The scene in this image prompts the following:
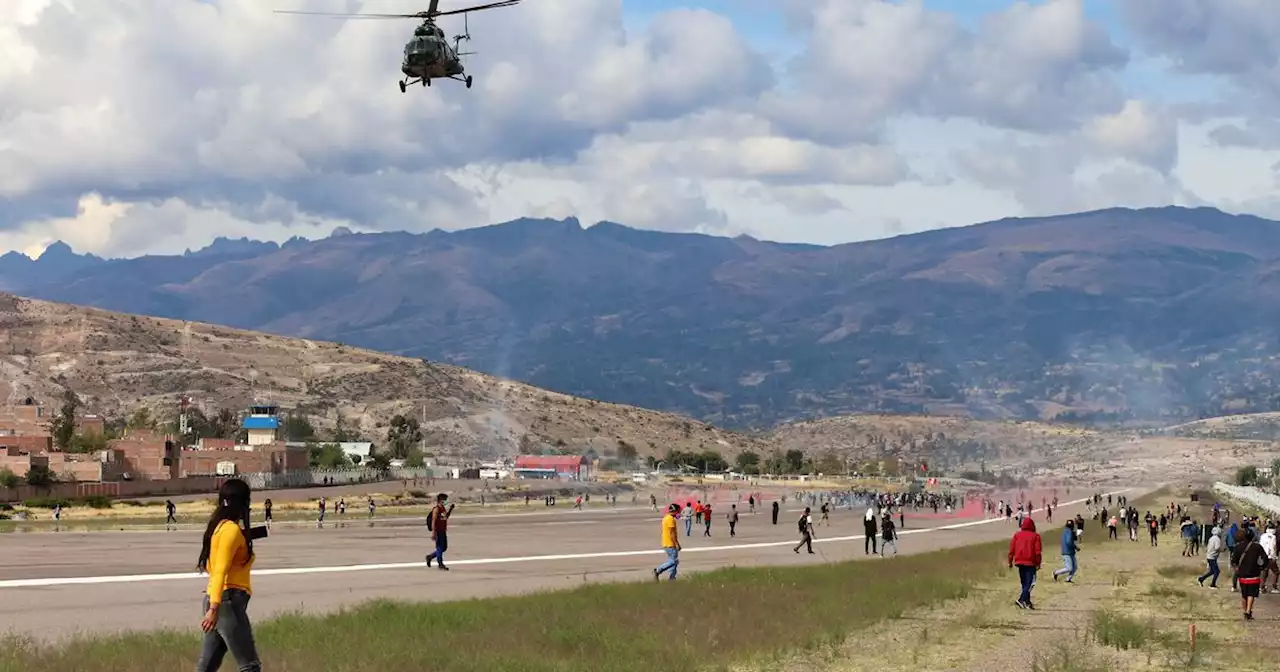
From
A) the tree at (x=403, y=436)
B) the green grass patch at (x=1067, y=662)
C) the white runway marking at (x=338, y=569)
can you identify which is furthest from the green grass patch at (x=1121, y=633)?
the tree at (x=403, y=436)

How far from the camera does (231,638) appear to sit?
12000 millimetres

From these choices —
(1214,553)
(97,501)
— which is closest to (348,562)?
(1214,553)

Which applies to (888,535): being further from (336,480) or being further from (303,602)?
(336,480)

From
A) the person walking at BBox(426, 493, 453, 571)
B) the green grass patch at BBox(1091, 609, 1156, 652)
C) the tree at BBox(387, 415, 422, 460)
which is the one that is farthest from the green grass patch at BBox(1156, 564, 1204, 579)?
the tree at BBox(387, 415, 422, 460)

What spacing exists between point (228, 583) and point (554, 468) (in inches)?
6724

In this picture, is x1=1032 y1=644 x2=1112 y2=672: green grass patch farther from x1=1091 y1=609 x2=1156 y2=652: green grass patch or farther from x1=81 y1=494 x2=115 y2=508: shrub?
x1=81 y1=494 x2=115 y2=508: shrub

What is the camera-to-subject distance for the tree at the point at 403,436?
603 feet

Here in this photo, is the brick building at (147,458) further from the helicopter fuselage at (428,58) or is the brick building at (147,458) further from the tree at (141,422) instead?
the helicopter fuselage at (428,58)

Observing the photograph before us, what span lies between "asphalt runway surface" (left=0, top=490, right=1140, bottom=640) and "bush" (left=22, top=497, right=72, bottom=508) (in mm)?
25016

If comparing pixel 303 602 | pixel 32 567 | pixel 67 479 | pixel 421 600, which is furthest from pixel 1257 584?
pixel 67 479

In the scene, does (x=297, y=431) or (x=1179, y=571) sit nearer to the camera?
(x=1179, y=571)

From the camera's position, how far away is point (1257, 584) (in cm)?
2731

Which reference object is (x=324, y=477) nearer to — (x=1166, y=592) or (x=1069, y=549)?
(x=1069, y=549)

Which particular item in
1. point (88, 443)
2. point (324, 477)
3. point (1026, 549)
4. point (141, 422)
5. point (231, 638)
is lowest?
point (1026, 549)
